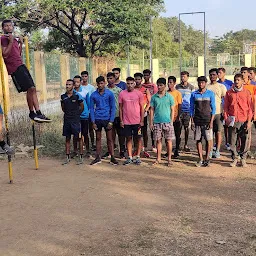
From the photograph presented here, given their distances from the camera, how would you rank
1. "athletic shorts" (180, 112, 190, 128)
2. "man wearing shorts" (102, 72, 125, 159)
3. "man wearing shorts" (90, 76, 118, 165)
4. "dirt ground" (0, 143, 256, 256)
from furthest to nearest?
"athletic shorts" (180, 112, 190, 128) → "man wearing shorts" (102, 72, 125, 159) → "man wearing shorts" (90, 76, 118, 165) → "dirt ground" (0, 143, 256, 256)

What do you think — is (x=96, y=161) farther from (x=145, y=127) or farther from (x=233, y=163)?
(x=233, y=163)

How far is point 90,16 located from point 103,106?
562 inches

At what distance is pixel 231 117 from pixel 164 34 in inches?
1958

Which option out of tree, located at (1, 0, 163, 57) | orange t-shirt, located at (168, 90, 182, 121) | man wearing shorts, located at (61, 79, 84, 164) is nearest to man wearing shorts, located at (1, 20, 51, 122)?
man wearing shorts, located at (61, 79, 84, 164)

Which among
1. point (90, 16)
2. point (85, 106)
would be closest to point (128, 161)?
point (85, 106)

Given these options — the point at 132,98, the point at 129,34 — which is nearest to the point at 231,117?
the point at 132,98

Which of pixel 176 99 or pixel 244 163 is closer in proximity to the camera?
pixel 244 163

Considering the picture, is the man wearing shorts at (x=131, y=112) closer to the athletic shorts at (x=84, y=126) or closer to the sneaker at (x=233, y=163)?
the athletic shorts at (x=84, y=126)

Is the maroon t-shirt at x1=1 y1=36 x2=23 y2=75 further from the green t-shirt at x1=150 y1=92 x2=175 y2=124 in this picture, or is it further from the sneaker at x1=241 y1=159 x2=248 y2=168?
the sneaker at x1=241 y1=159 x2=248 y2=168

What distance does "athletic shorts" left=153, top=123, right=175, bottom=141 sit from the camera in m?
8.05

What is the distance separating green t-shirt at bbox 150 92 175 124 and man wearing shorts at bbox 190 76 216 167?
43 centimetres

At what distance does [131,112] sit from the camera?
26.9 feet

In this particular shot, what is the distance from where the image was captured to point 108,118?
27.0 ft

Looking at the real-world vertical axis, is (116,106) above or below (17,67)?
below
